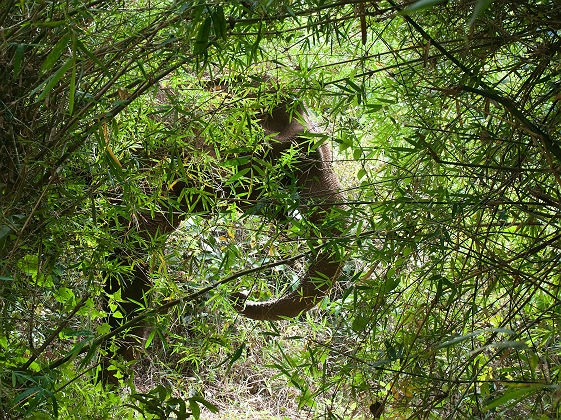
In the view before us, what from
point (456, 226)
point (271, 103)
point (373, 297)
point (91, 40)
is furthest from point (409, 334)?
point (91, 40)

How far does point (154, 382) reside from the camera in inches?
120

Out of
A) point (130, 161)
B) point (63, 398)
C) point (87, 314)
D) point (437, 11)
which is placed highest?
point (437, 11)

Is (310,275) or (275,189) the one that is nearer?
(275,189)

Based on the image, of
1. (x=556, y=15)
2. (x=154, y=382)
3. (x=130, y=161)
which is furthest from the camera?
(x=154, y=382)

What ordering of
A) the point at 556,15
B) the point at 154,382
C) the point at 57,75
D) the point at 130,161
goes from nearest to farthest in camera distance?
the point at 57,75 < the point at 556,15 < the point at 130,161 < the point at 154,382

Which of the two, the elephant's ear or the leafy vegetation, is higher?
the elephant's ear

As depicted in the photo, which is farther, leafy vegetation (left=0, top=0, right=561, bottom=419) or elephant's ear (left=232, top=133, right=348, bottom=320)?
elephant's ear (left=232, top=133, right=348, bottom=320)

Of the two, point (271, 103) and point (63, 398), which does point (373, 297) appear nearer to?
point (271, 103)

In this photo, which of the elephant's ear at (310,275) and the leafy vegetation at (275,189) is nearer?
the leafy vegetation at (275,189)

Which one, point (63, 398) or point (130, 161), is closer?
point (63, 398)

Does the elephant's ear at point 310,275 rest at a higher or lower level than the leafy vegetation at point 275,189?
higher

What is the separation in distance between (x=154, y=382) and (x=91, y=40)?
7.76 feet

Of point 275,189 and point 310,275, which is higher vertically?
point 310,275

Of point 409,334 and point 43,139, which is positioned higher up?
point 43,139
